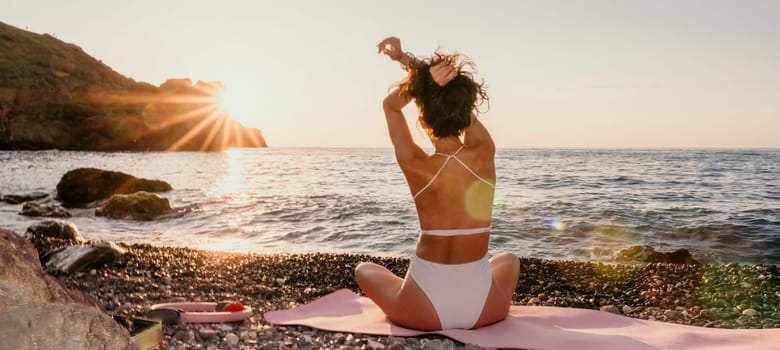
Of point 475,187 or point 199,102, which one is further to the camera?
point 199,102

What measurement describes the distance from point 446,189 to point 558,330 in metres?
1.73

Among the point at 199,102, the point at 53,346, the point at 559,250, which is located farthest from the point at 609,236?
the point at 199,102

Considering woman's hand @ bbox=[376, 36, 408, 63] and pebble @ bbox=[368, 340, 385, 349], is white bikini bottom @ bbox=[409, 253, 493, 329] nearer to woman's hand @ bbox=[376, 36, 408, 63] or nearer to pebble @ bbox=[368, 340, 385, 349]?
pebble @ bbox=[368, 340, 385, 349]

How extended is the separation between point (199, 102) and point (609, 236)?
128m

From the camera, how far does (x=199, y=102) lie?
132m

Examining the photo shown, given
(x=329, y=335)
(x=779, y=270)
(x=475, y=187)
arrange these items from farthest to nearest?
(x=779, y=270)
(x=329, y=335)
(x=475, y=187)

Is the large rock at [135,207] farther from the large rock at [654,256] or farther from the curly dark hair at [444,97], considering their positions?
the curly dark hair at [444,97]

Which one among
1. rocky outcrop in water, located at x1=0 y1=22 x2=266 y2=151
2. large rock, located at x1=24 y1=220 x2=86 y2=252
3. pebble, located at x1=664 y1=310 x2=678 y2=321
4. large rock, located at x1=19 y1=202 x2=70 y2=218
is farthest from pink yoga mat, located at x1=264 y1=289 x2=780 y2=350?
rocky outcrop in water, located at x1=0 y1=22 x2=266 y2=151

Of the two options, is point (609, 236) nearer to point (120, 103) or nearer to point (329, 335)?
point (329, 335)

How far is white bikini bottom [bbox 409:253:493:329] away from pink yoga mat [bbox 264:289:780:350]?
0.15 m

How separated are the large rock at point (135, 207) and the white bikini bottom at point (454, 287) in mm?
14861

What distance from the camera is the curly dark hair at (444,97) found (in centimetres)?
481

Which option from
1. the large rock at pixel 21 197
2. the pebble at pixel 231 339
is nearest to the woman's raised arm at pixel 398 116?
the pebble at pixel 231 339

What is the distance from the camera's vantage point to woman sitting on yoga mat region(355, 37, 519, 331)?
4859 mm
